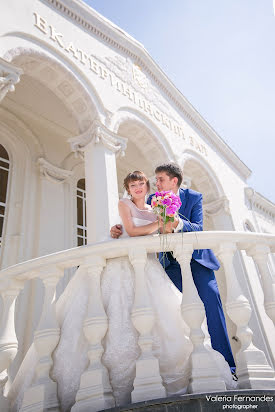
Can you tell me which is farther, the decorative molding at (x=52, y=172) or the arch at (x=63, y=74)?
the decorative molding at (x=52, y=172)

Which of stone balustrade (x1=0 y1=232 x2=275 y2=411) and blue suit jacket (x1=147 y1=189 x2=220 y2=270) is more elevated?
blue suit jacket (x1=147 y1=189 x2=220 y2=270)

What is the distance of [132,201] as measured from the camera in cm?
283

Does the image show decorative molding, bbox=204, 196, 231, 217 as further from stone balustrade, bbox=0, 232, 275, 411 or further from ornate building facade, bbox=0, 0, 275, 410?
stone balustrade, bbox=0, 232, 275, 411

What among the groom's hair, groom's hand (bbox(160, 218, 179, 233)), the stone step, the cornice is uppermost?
the cornice

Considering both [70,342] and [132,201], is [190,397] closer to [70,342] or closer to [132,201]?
[70,342]

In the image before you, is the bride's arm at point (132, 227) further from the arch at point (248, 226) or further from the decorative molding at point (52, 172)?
the arch at point (248, 226)

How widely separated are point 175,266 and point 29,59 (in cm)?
462

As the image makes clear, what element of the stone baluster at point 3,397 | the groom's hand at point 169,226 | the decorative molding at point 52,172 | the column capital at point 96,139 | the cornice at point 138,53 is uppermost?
the cornice at point 138,53

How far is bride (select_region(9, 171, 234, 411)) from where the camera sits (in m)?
1.89

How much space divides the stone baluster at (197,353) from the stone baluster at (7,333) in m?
1.22

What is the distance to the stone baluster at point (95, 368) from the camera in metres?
1.74

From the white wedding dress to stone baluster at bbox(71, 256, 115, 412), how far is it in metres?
0.09

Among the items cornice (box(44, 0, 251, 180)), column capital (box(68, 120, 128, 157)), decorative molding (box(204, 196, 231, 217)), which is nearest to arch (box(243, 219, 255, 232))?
decorative molding (box(204, 196, 231, 217))

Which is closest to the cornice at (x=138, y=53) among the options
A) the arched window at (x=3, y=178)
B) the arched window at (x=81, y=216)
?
the arched window at (x=3, y=178)
